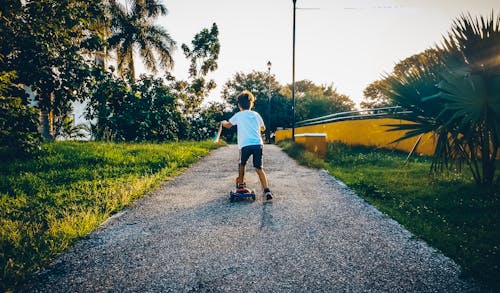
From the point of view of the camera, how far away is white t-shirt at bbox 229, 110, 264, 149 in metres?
4.76

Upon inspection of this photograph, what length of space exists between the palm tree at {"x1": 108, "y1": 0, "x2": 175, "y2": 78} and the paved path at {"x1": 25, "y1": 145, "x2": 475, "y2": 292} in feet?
67.2

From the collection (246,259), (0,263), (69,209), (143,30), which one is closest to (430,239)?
(246,259)

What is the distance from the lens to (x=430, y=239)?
10.00 ft

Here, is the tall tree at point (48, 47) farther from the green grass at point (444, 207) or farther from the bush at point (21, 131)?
the green grass at point (444, 207)

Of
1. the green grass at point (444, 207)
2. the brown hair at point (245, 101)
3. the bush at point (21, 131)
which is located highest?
the brown hair at point (245, 101)

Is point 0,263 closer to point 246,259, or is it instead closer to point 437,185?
point 246,259

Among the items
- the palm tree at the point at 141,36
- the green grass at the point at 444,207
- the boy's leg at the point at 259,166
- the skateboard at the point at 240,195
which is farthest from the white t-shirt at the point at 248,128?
the palm tree at the point at 141,36

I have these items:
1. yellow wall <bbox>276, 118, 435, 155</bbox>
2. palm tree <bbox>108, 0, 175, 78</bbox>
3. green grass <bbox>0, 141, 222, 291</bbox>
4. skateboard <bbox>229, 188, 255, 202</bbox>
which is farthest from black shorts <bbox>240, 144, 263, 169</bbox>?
palm tree <bbox>108, 0, 175, 78</bbox>

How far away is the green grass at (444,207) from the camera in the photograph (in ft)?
8.68

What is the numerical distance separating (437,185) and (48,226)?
6033mm

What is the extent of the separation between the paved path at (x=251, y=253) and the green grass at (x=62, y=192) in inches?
8.3

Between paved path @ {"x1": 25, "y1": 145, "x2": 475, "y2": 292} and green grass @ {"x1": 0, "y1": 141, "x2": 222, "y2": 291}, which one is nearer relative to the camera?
paved path @ {"x1": 25, "y1": 145, "x2": 475, "y2": 292}

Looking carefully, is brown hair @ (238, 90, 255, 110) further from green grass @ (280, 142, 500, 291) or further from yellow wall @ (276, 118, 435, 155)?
yellow wall @ (276, 118, 435, 155)

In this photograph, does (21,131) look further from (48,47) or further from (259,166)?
(259,166)
